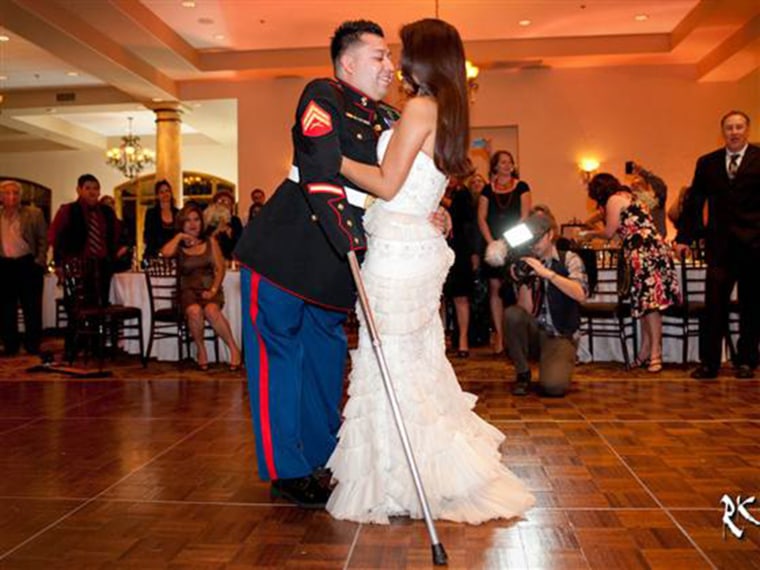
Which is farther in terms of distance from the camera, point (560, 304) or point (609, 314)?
point (609, 314)

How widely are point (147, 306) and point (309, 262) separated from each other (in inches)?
175

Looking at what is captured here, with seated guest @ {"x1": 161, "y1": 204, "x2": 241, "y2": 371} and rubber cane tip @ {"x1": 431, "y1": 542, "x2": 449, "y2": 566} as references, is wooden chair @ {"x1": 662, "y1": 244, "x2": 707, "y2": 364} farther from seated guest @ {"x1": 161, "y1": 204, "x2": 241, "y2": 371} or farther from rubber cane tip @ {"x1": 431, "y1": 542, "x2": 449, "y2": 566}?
rubber cane tip @ {"x1": 431, "y1": 542, "x2": 449, "y2": 566}

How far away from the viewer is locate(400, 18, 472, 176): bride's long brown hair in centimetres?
220

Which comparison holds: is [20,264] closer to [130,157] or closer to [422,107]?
[422,107]

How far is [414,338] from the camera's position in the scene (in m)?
2.34

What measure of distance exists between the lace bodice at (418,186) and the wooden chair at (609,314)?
11.1 ft

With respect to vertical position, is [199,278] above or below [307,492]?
above

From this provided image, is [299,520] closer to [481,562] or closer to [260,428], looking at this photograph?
[260,428]

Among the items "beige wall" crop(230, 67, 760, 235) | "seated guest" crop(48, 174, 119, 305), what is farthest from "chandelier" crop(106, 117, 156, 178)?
"seated guest" crop(48, 174, 119, 305)

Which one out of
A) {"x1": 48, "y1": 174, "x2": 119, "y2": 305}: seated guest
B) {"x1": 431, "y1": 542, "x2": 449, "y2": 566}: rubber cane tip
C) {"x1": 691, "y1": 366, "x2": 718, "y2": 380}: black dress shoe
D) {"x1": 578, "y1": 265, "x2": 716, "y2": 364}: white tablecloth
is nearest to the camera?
{"x1": 431, "y1": 542, "x2": 449, "y2": 566}: rubber cane tip

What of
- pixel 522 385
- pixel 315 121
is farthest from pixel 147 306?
pixel 315 121

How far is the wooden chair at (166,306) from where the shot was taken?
5918mm

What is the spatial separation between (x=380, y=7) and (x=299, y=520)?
8018 mm

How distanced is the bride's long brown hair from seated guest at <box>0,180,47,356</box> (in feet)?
18.6
